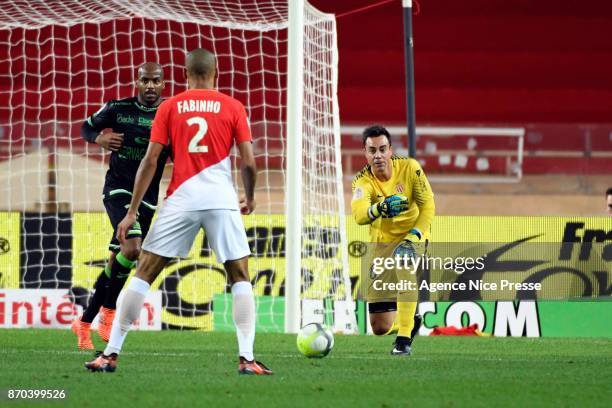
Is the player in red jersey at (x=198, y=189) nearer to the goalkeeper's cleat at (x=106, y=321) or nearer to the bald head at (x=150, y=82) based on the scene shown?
the bald head at (x=150, y=82)

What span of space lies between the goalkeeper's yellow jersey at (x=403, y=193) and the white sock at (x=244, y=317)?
187cm

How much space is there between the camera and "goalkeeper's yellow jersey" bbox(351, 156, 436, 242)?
7617 mm

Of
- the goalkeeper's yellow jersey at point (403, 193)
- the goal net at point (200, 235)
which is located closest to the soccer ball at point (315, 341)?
the goalkeeper's yellow jersey at point (403, 193)

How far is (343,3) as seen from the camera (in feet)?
61.9

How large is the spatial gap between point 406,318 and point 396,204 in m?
0.75

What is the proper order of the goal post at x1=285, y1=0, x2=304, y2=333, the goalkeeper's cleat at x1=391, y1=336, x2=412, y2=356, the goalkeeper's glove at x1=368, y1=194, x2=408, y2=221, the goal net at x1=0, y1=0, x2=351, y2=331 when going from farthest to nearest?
1. the goal net at x1=0, y1=0, x2=351, y2=331
2. the goal post at x1=285, y1=0, x2=304, y2=333
3. the goalkeeper's cleat at x1=391, y1=336, x2=412, y2=356
4. the goalkeeper's glove at x1=368, y1=194, x2=408, y2=221

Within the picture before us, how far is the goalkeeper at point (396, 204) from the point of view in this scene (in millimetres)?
7375

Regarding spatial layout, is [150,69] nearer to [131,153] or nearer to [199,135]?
[131,153]

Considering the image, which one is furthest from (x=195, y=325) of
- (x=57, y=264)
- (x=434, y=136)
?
(x=434, y=136)

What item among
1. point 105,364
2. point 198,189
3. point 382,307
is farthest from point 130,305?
point 382,307

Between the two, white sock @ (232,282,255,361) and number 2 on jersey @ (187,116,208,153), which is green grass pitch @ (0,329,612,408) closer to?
white sock @ (232,282,255,361)

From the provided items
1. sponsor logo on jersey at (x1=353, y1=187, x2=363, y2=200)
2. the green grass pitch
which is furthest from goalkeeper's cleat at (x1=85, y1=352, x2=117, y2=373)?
sponsor logo on jersey at (x1=353, y1=187, x2=363, y2=200)

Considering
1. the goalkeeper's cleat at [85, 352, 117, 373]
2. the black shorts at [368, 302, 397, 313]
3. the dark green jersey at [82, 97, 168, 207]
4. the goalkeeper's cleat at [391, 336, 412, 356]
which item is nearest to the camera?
the goalkeeper's cleat at [85, 352, 117, 373]

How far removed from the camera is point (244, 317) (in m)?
5.75
